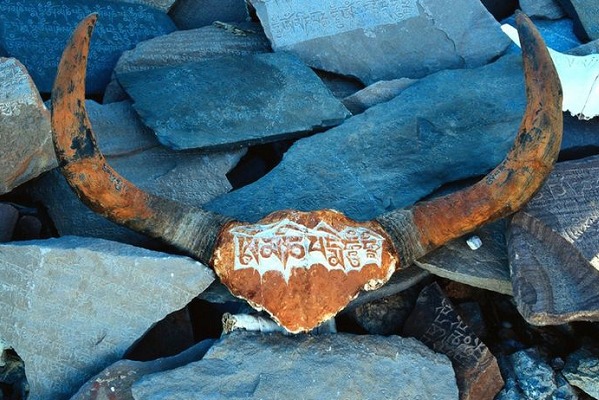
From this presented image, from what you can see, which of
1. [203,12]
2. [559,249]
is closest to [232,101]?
[203,12]

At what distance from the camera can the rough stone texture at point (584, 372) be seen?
3.28 m

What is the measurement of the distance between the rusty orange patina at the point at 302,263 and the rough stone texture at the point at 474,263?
30 cm

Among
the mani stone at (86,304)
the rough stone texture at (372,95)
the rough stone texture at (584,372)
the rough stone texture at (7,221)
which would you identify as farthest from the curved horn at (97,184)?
the rough stone texture at (584,372)

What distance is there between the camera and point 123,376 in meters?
3.12

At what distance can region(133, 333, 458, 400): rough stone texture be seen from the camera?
3014 mm

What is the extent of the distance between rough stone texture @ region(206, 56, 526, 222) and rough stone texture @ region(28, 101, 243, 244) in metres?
0.18

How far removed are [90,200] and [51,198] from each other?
675 mm

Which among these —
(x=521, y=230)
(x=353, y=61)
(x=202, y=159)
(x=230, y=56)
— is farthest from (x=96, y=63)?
(x=521, y=230)

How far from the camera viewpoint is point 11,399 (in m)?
3.51

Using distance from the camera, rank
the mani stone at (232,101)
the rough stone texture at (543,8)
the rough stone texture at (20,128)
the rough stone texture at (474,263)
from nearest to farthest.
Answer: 1. the rough stone texture at (474,263)
2. the rough stone texture at (20,128)
3. the mani stone at (232,101)
4. the rough stone texture at (543,8)

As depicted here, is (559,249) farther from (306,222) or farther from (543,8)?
(543,8)

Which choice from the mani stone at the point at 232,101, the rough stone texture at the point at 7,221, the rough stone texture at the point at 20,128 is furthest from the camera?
the mani stone at the point at 232,101

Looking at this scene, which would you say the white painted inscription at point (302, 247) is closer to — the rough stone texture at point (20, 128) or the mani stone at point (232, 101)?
the mani stone at point (232, 101)

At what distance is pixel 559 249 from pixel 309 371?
39.9 inches
